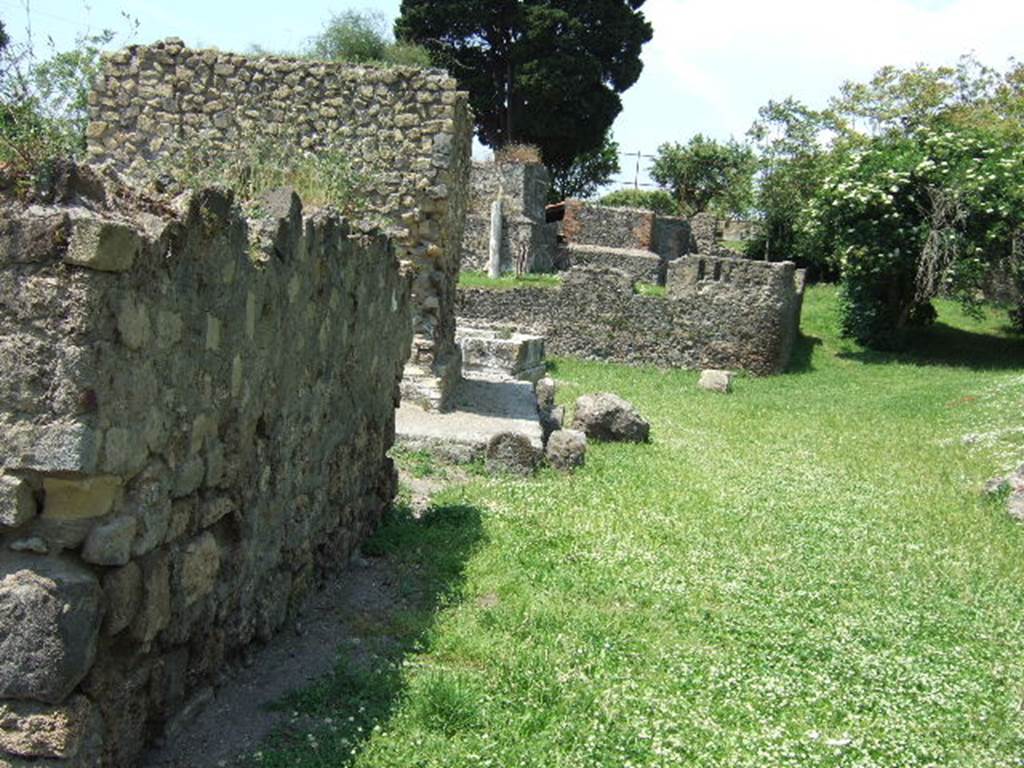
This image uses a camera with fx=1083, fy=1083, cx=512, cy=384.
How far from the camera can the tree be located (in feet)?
126

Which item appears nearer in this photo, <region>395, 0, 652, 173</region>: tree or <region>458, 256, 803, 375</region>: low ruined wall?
<region>458, 256, 803, 375</region>: low ruined wall

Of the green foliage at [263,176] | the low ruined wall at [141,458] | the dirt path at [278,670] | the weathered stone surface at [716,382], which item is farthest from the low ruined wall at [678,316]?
the low ruined wall at [141,458]

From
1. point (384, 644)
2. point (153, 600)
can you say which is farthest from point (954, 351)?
point (153, 600)

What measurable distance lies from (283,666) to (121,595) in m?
1.52

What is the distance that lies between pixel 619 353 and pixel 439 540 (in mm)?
16085

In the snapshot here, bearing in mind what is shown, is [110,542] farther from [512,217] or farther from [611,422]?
[512,217]

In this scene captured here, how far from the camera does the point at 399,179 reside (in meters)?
11.5

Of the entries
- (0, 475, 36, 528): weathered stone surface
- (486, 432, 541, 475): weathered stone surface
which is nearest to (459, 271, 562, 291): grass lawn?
(486, 432, 541, 475): weathered stone surface

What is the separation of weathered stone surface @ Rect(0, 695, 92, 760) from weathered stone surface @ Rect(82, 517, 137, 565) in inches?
16.0

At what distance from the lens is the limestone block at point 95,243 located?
2900mm

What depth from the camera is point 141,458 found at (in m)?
3.30

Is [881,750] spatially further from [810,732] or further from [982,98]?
[982,98]

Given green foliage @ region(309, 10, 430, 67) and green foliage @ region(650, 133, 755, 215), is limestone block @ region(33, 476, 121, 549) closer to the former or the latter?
green foliage @ region(309, 10, 430, 67)

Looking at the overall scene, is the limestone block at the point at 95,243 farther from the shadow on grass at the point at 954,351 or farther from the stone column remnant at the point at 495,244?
the stone column remnant at the point at 495,244
